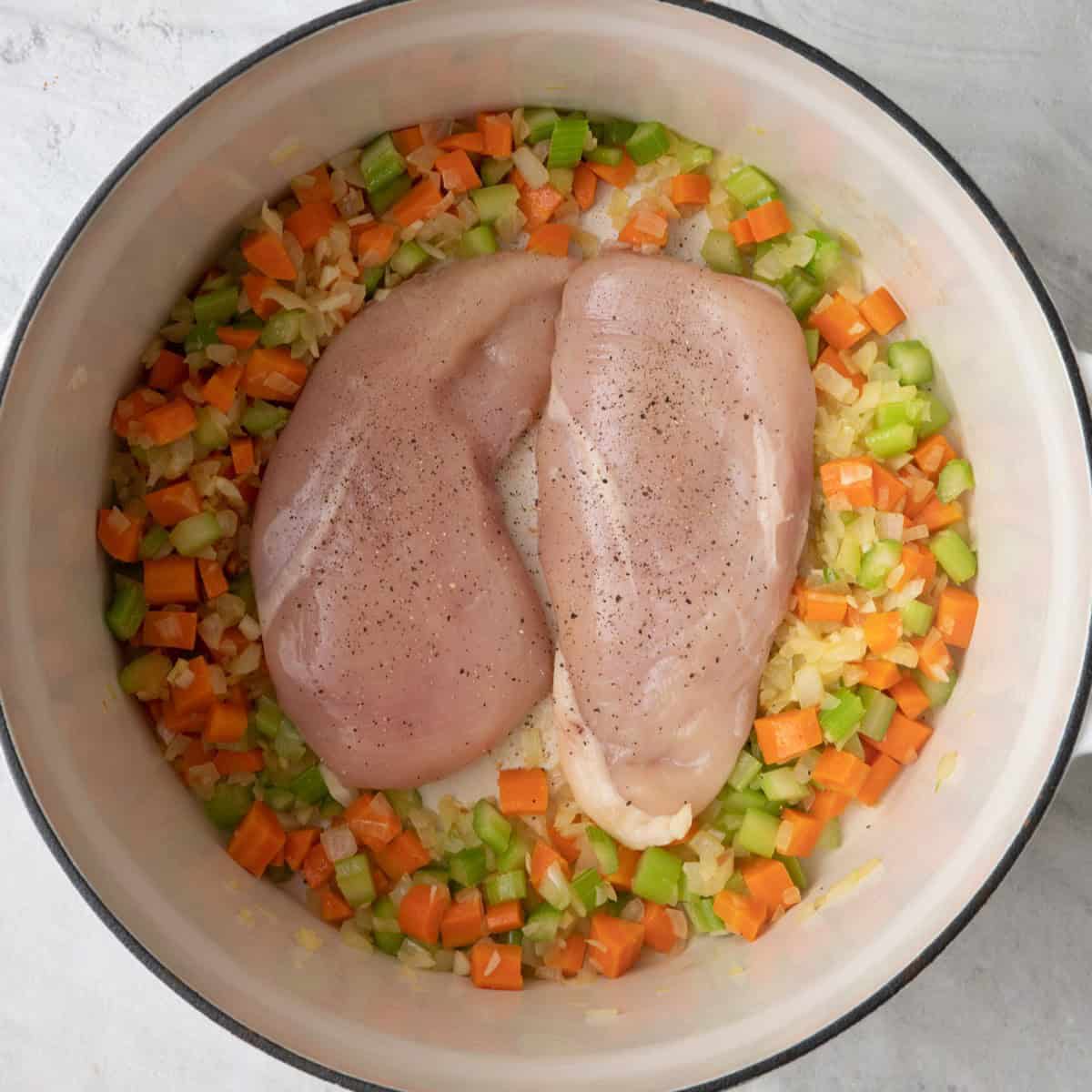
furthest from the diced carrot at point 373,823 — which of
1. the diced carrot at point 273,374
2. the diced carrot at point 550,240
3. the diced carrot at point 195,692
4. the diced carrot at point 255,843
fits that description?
the diced carrot at point 550,240

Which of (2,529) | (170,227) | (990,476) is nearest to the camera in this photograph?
(2,529)

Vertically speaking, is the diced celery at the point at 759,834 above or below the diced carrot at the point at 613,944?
above

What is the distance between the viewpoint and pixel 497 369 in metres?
1.69

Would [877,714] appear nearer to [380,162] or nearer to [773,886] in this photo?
[773,886]

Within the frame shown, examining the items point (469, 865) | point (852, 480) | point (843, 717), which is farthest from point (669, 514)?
point (469, 865)

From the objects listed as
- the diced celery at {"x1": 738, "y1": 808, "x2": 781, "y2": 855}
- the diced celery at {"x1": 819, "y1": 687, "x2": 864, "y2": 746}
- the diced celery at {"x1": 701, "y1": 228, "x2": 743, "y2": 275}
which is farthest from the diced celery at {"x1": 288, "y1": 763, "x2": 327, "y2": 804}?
the diced celery at {"x1": 701, "y1": 228, "x2": 743, "y2": 275}

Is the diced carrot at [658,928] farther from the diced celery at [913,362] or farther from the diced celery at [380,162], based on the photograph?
the diced celery at [380,162]

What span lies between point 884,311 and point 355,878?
1.09m

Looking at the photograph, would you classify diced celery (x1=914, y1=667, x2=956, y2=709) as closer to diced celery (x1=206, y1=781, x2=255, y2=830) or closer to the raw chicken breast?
the raw chicken breast

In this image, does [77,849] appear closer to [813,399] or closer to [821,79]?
[813,399]

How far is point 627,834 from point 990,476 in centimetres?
70

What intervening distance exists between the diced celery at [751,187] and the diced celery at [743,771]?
30.9 inches

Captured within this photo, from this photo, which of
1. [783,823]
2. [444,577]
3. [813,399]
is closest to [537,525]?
[444,577]

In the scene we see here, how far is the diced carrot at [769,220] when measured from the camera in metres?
1.64
